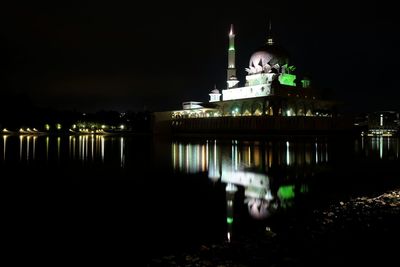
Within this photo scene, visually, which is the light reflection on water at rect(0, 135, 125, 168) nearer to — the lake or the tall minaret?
the lake

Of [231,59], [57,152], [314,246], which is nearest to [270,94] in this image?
[231,59]

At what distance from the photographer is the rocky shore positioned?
4.61 m

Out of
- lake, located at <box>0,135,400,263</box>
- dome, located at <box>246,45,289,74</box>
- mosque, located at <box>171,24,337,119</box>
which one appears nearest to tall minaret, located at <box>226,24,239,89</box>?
mosque, located at <box>171,24,337,119</box>

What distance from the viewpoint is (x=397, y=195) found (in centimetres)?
849

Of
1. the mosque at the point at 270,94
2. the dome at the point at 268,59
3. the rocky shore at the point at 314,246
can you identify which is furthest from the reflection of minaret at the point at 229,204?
the dome at the point at 268,59

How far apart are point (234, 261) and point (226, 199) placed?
380 cm

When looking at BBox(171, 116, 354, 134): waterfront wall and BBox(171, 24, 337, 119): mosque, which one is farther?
BBox(171, 24, 337, 119): mosque

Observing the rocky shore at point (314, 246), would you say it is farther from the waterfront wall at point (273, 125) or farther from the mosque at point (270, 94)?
the mosque at point (270, 94)

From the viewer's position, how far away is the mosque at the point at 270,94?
54097mm

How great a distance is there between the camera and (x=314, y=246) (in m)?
5.11

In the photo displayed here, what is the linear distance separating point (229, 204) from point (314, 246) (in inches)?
113

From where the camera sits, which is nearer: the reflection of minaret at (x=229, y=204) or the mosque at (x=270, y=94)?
the reflection of minaret at (x=229, y=204)

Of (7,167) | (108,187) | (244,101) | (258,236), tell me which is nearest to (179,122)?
(244,101)

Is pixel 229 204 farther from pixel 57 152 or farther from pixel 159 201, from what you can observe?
pixel 57 152
